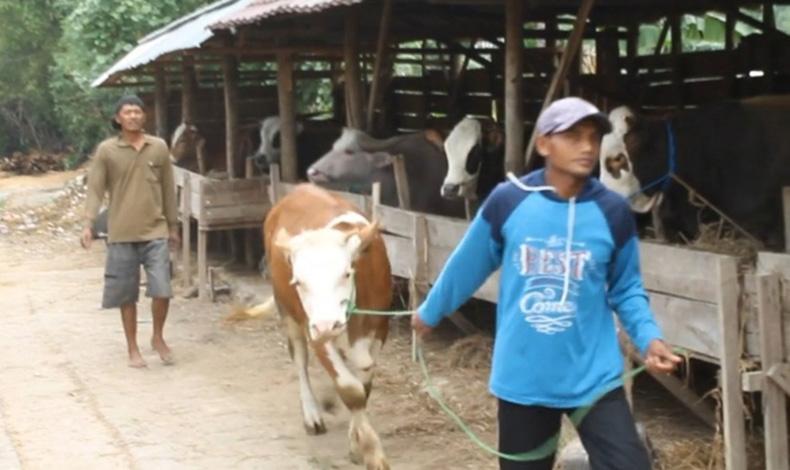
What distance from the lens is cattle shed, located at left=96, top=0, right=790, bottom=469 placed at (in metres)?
5.00

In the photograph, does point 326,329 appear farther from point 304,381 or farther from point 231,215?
point 231,215

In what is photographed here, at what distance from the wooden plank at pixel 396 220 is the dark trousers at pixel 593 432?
167 inches

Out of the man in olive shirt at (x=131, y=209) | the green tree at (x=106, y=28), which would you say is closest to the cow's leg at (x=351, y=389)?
the man in olive shirt at (x=131, y=209)

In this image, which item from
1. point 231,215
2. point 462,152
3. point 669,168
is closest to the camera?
point 669,168

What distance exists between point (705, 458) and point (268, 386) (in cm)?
361

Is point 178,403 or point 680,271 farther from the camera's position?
point 178,403

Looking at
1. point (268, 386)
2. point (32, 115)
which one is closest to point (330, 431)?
point (268, 386)

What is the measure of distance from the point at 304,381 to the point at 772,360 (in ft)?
10.5

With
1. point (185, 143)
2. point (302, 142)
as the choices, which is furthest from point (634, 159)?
point (185, 143)

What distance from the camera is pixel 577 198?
388 cm

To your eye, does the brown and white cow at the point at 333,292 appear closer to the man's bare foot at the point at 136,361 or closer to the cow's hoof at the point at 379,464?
the cow's hoof at the point at 379,464

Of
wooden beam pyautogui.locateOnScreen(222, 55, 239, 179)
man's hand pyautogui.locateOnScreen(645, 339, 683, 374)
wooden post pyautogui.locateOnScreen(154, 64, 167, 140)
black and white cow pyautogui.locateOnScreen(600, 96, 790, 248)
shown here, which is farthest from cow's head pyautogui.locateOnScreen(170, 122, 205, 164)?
man's hand pyautogui.locateOnScreen(645, 339, 683, 374)

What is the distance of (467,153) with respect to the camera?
366 inches

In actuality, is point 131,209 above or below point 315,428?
above
